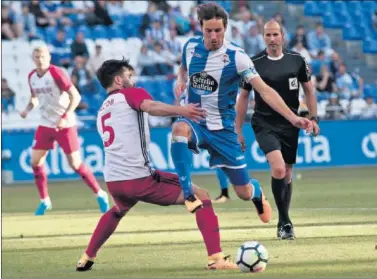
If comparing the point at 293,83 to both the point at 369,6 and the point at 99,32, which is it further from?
the point at 369,6

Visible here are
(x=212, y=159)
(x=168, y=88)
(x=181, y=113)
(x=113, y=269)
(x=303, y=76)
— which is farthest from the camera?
(x=168, y=88)

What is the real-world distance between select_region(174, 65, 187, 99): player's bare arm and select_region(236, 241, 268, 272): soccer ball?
1641mm

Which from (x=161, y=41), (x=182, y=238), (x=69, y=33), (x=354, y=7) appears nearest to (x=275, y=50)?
Answer: (x=182, y=238)

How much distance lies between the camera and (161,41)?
1001 inches

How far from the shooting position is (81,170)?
15086 mm

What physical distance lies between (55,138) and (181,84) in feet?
19.1

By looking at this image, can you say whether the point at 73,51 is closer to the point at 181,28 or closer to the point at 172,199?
the point at 181,28

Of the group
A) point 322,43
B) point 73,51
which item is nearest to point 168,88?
point 73,51

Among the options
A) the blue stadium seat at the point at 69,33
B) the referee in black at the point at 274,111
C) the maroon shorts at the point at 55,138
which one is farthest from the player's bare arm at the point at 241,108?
the blue stadium seat at the point at 69,33

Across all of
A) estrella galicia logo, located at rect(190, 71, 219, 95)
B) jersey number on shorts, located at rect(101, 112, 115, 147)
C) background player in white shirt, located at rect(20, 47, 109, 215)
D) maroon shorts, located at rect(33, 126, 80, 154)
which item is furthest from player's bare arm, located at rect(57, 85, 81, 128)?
jersey number on shorts, located at rect(101, 112, 115, 147)

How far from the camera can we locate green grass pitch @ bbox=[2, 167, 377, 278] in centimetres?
880

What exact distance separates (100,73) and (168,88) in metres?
15.5

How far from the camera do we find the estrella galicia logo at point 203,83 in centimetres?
981

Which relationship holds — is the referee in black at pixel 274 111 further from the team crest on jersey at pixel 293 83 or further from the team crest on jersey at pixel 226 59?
the team crest on jersey at pixel 226 59
